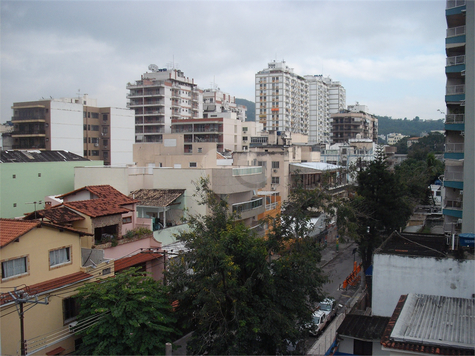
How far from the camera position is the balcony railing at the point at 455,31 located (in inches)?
801

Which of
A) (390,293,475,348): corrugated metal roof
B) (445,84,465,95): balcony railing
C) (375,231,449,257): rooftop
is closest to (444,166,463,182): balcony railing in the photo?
(445,84,465,95): balcony railing

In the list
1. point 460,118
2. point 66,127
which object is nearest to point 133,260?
point 460,118

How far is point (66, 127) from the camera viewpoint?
43688 mm

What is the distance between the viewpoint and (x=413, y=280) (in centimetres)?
1431

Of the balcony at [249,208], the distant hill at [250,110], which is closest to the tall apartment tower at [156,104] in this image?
the balcony at [249,208]

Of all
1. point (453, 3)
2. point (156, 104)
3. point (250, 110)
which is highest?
point (250, 110)

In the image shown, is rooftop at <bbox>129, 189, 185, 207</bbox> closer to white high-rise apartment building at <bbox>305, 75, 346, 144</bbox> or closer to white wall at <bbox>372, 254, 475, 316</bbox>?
white wall at <bbox>372, 254, 475, 316</bbox>

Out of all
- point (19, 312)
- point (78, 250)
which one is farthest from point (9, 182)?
point (19, 312)

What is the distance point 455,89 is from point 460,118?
1447 mm

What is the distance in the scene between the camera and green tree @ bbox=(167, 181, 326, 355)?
36.7 feet

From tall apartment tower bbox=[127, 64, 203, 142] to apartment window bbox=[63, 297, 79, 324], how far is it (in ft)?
159

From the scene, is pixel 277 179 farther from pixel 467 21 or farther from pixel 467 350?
pixel 467 350

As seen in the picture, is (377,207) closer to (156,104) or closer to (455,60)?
(455,60)

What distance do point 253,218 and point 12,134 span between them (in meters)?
29.6
